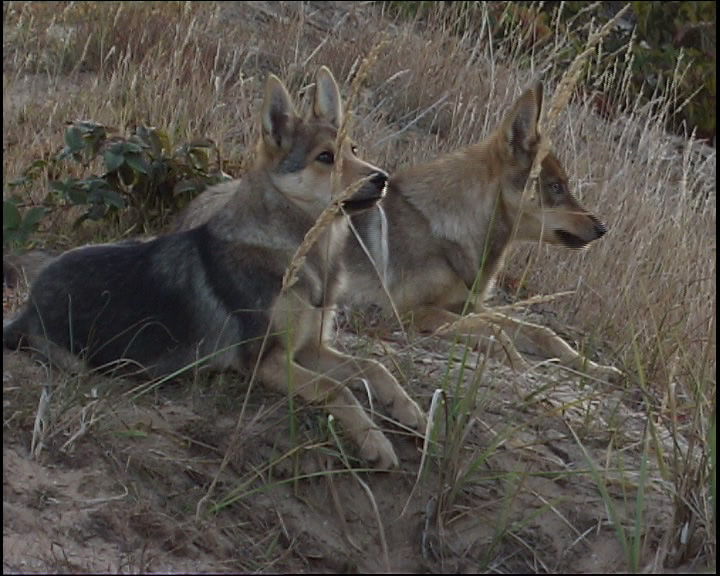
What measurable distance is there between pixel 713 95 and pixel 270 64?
15.5ft

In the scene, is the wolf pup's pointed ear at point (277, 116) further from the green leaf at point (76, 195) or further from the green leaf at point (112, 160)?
the green leaf at point (76, 195)

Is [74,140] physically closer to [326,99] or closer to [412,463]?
[326,99]

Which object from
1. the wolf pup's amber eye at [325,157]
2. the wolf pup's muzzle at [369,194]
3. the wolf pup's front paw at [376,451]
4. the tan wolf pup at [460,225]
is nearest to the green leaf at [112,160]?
the tan wolf pup at [460,225]

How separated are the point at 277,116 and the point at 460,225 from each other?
1.49 metres

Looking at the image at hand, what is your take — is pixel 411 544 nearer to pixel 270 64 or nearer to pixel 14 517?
pixel 14 517

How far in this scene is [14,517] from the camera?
3867mm

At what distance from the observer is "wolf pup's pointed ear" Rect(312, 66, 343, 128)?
17.8 ft

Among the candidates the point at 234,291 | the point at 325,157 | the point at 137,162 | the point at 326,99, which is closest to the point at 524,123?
the point at 326,99

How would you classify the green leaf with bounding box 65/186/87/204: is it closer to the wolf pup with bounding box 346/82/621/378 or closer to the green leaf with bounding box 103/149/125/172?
the green leaf with bounding box 103/149/125/172

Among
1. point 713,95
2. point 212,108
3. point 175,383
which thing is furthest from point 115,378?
point 713,95

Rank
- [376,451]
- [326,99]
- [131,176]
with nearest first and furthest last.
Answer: [376,451], [326,99], [131,176]

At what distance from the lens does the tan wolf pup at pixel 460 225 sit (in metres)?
6.25

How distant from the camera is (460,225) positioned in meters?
6.47

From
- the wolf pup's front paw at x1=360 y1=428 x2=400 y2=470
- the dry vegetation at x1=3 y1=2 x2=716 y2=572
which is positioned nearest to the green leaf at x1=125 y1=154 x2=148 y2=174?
the dry vegetation at x1=3 y1=2 x2=716 y2=572
